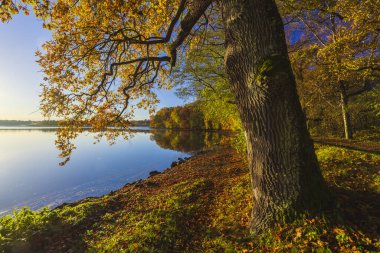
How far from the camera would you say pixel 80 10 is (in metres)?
6.36

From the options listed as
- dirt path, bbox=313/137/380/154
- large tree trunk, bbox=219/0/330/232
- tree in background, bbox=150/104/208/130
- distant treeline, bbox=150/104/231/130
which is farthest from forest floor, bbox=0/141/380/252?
tree in background, bbox=150/104/208/130

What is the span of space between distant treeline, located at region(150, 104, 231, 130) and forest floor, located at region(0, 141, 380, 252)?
191ft

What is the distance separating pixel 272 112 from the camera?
3.47m

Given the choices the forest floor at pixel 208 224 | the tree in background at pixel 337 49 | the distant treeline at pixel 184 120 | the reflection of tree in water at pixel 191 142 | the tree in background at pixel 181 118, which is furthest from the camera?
the tree in background at pixel 181 118

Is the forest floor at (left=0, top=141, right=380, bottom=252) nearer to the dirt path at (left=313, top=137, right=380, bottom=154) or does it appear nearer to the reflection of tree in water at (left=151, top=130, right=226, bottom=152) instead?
the dirt path at (left=313, top=137, right=380, bottom=154)

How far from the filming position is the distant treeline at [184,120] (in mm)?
72519

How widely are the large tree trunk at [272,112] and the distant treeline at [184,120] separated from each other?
6157cm

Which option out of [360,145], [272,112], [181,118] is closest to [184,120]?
[181,118]

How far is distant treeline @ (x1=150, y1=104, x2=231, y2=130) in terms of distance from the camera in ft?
238

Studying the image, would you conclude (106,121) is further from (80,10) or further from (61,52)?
(80,10)

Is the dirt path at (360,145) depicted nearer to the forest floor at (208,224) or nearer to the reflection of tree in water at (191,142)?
the forest floor at (208,224)

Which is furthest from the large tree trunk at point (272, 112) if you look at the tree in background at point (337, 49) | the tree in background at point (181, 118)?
the tree in background at point (181, 118)

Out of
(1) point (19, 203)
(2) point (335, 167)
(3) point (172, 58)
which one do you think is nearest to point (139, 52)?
(3) point (172, 58)

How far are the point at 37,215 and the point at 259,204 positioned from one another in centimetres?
739
